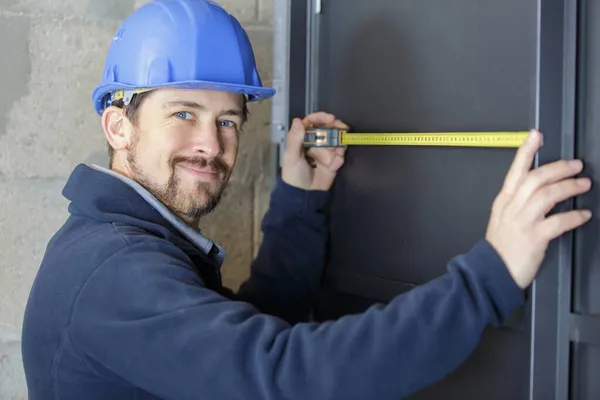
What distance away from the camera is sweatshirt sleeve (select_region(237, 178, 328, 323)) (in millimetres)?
1557

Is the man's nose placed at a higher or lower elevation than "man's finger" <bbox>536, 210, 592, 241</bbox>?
higher

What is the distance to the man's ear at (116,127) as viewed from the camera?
1.29m

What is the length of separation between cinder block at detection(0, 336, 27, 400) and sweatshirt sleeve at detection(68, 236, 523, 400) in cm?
72

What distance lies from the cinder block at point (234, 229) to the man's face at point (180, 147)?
469mm

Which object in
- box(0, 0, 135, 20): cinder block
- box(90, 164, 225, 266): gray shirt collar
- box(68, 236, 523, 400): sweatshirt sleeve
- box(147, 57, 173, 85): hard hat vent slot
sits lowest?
box(68, 236, 523, 400): sweatshirt sleeve

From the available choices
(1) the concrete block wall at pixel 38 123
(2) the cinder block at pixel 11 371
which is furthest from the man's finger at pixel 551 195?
(2) the cinder block at pixel 11 371

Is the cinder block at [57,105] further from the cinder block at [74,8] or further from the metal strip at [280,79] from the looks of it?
the metal strip at [280,79]

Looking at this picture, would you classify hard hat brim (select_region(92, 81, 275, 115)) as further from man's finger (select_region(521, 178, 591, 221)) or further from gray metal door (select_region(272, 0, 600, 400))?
man's finger (select_region(521, 178, 591, 221))

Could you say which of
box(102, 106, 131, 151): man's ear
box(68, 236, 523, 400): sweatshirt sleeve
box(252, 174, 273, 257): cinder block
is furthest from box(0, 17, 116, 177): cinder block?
box(68, 236, 523, 400): sweatshirt sleeve

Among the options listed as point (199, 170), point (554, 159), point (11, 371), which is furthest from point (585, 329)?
point (11, 371)

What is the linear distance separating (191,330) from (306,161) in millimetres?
719

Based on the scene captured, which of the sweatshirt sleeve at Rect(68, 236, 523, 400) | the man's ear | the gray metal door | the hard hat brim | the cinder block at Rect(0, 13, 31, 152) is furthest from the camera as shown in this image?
the cinder block at Rect(0, 13, 31, 152)

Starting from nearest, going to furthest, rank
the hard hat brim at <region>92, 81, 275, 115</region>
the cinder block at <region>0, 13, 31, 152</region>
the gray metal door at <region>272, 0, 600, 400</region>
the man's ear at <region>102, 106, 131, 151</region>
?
the gray metal door at <region>272, 0, 600, 400</region>, the hard hat brim at <region>92, 81, 275, 115</region>, the man's ear at <region>102, 106, 131, 151</region>, the cinder block at <region>0, 13, 31, 152</region>

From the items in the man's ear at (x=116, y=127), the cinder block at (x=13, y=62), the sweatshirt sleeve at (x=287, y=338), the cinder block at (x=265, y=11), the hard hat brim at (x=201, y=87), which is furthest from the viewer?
the cinder block at (x=265, y=11)
